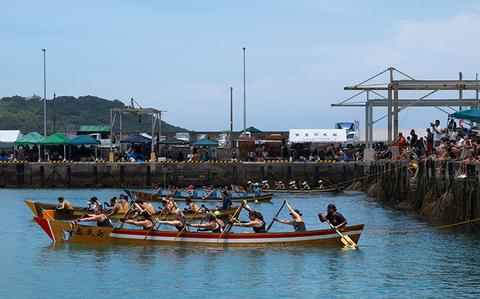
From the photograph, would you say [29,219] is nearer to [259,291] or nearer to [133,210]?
[133,210]

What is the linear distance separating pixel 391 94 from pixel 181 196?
15379 mm

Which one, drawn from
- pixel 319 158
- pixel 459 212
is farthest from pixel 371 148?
pixel 459 212

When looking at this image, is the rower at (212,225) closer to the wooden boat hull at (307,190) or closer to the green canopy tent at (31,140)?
the wooden boat hull at (307,190)

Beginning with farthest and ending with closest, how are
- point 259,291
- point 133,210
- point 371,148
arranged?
point 371,148 < point 133,210 < point 259,291

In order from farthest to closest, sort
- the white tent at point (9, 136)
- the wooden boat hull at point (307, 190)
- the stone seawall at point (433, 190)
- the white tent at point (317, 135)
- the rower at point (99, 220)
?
the white tent at point (9, 136)
the white tent at point (317, 135)
the wooden boat hull at point (307, 190)
the stone seawall at point (433, 190)
the rower at point (99, 220)

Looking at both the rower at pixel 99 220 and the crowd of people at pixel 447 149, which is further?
the crowd of people at pixel 447 149

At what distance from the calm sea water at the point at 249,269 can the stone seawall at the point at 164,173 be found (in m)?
33.6

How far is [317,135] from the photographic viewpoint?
82875 millimetres

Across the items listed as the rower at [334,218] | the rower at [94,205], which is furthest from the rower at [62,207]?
the rower at [334,218]

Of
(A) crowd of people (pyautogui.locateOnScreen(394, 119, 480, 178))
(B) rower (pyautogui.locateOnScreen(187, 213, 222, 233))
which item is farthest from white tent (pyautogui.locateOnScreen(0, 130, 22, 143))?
(B) rower (pyautogui.locateOnScreen(187, 213, 222, 233))

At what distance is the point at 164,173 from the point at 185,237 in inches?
1590

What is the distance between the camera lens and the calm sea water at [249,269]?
2795cm

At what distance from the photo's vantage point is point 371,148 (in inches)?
2751

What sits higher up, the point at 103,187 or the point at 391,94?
the point at 391,94
